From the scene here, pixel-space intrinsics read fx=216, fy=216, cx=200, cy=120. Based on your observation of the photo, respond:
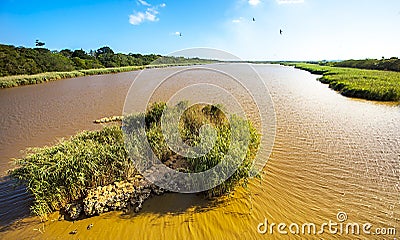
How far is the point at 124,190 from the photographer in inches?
186

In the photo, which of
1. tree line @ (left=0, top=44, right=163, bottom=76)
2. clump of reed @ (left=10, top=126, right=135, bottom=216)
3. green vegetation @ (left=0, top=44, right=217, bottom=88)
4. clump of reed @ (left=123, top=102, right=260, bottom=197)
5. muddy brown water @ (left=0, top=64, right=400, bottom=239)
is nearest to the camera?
muddy brown water @ (left=0, top=64, right=400, bottom=239)

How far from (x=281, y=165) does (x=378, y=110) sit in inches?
444

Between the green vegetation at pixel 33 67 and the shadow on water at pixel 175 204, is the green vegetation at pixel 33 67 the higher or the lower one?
the higher one

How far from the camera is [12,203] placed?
4.92 metres

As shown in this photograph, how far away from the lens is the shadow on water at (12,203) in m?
4.45

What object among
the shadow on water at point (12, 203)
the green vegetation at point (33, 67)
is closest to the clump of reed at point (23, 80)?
the green vegetation at point (33, 67)

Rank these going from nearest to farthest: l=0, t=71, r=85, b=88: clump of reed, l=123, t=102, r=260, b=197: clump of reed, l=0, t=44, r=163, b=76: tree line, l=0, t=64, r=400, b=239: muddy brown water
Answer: l=0, t=64, r=400, b=239: muddy brown water < l=123, t=102, r=260, b=197: clump of reed < l=0, t=71, r=85, b=88: clump of reed < l=0, t=44, r=163, b=76: tree line

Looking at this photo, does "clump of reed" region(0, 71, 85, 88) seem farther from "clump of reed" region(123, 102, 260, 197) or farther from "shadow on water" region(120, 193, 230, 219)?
"shadow on water" region(120, 193, 230, 219)

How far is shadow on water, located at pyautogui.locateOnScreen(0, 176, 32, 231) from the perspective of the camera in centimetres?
445

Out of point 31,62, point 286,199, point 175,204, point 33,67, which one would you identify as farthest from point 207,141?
point 31,62

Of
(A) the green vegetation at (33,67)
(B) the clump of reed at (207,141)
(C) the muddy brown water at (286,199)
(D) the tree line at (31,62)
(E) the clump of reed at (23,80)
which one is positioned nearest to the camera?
(C) the muddy brown water at (286,199)

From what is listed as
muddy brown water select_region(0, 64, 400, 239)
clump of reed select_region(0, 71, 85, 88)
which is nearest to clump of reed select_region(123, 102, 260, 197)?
muddy brown water select_region(0, 64, 400, 239)

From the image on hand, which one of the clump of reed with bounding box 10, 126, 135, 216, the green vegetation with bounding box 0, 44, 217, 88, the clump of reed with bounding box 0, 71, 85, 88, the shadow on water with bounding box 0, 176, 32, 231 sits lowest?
the shadow on water with bounding box 0, 176, 32, 231

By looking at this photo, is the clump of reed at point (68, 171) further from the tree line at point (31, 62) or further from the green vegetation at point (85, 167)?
the tree line at point (31, 62)
